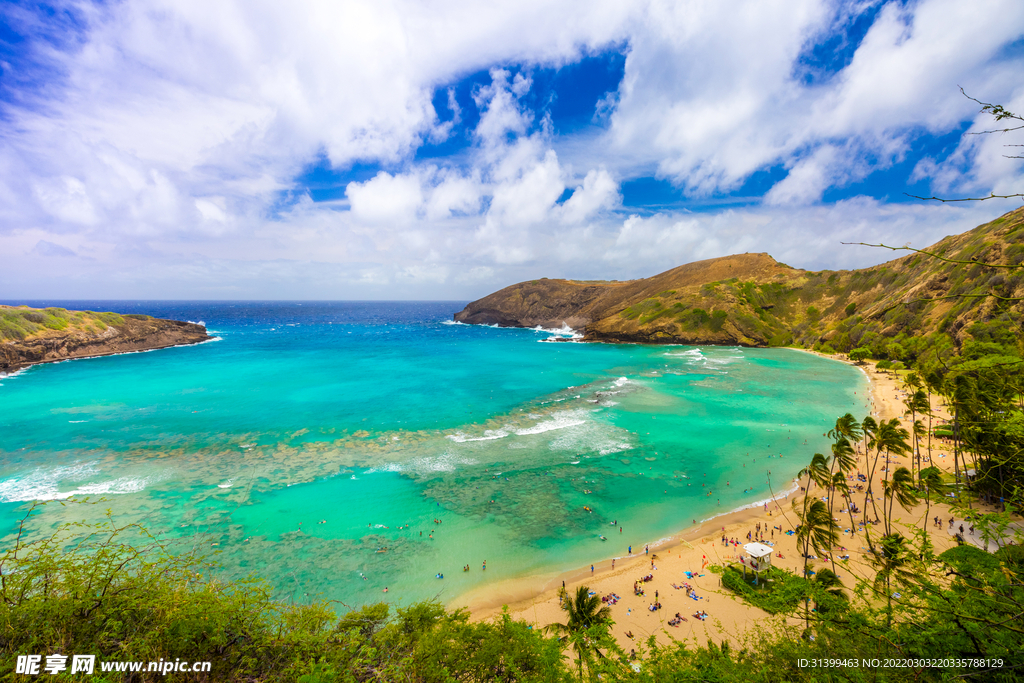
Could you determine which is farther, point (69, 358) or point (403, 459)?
point (69, 358)

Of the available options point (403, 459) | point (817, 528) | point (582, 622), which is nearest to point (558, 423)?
point (403, 459)

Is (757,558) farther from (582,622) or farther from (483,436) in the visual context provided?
(483,436)

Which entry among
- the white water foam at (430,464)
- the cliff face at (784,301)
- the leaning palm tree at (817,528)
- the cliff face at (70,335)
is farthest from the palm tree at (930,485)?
the cliff face at (70,335)

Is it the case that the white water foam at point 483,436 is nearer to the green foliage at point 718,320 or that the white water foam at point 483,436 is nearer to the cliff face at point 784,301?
the cliff face at point 784,301

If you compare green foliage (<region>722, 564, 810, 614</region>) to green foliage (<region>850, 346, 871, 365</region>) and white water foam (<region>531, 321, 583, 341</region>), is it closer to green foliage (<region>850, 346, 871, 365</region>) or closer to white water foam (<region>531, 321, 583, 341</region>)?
green foliage (<region>850, 346, 871, 365</region>)

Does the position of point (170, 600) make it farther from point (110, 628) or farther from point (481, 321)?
point (481, 321)

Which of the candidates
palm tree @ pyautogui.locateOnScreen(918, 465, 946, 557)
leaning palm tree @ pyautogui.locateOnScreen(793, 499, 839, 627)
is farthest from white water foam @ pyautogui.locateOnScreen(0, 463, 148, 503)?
palm tree @ pyautogui.locateOnScreen(918, 465, 946, 557)
